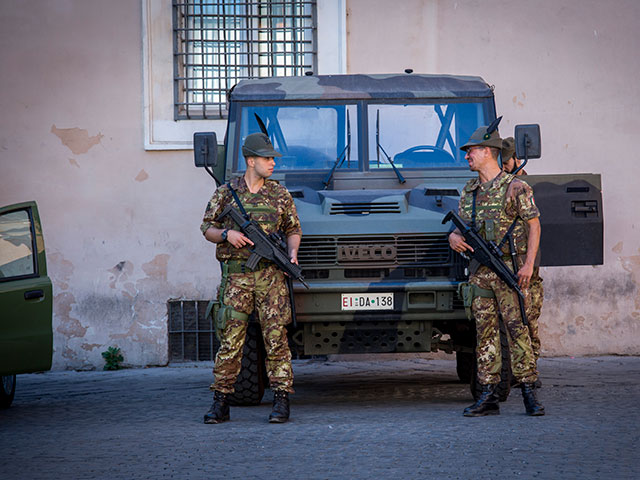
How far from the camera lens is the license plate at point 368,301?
7203mm

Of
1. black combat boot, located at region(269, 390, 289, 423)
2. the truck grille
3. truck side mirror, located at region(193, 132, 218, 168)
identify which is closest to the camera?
black combat boot, located at region(269, 390, 289, 423)

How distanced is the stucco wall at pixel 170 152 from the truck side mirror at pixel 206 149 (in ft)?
12.4

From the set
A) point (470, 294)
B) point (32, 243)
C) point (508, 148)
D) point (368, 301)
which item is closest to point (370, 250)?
point (368, 301)

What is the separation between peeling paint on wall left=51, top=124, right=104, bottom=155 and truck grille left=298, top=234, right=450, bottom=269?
4.71 meters

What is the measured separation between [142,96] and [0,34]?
5.46 feet

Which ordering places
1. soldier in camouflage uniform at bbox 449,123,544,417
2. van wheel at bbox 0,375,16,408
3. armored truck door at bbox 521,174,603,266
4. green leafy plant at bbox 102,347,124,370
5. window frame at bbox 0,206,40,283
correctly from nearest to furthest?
soldier in camouflage uniform at bbox 449,123,544,417 < window frame at bbox 0,206,40,283 < van wheel at bbox 0,375,16,408 < armored truck door at bbox 521,174,603,266 < green leafy plant at bbox 102,347,124,370

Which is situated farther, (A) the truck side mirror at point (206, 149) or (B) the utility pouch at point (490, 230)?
(A) the truck side mirror at point (206, 149)

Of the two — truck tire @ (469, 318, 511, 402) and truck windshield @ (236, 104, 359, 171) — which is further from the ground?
truck windshield @ (236, 104, 359, 171)

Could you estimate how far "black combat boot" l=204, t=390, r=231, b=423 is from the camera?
6.73 m

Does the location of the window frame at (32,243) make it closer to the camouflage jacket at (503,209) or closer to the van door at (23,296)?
the van door at (23,296)

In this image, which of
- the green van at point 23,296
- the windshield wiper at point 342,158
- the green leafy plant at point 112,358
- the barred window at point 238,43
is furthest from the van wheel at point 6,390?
the barred window at point 238,43

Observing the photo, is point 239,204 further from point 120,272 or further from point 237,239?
point 120,272

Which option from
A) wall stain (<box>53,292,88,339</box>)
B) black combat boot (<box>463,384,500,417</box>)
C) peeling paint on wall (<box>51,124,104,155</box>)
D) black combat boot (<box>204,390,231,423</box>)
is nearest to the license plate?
black combat boot (<box>463,384,500,417</box>)

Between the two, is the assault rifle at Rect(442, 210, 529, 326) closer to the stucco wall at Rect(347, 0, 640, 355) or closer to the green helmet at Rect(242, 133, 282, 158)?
the green helmet at Rect(242, 133, 282, 158)
